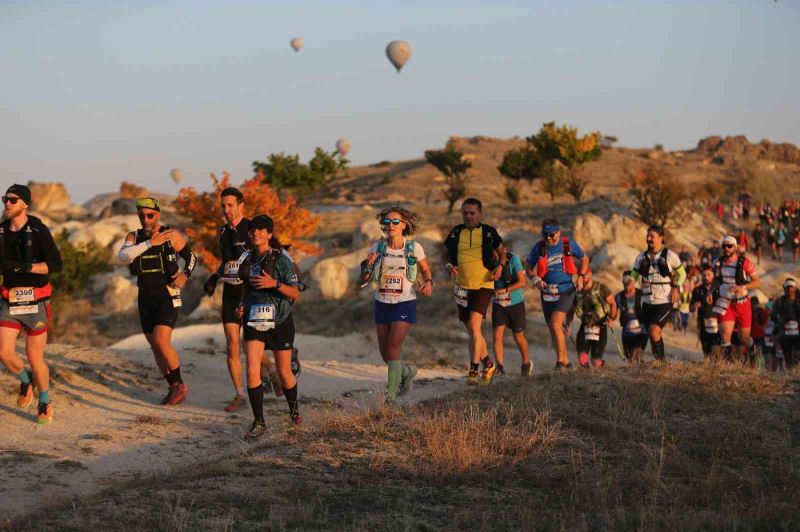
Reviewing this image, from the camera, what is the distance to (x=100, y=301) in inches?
1602

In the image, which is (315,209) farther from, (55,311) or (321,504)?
(321,504)

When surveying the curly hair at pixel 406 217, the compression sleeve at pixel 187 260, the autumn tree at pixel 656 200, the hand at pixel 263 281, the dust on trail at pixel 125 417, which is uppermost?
the autumn tree at pixel 656 200

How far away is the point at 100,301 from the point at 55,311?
5.82 metres

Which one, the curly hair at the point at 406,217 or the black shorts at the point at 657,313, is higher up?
the curly hair at the point at 406,217

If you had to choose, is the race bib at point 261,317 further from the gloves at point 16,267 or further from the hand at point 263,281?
the gloves at point 16,267

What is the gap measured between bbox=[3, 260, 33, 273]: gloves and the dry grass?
2858 millimetres

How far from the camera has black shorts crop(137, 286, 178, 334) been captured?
10.2 m

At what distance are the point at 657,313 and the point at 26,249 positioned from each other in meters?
7.70

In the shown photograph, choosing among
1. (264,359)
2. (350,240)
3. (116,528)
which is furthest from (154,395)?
(350,240)

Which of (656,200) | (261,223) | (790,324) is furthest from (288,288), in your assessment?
(656,200)

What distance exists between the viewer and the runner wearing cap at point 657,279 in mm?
12492

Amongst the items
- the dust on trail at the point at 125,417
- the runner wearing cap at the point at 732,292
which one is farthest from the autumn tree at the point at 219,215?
the runner wearing cap at the point at 732,292

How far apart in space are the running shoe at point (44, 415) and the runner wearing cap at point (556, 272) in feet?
19.4

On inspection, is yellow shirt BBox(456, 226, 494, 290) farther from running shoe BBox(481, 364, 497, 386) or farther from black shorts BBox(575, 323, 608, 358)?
black shorts BBox(575, 323, 608, 358)
